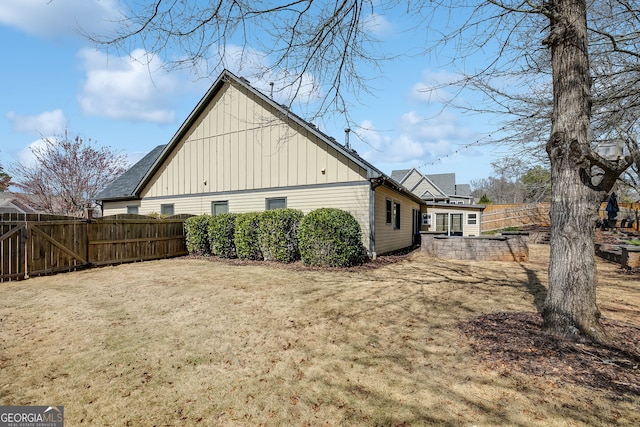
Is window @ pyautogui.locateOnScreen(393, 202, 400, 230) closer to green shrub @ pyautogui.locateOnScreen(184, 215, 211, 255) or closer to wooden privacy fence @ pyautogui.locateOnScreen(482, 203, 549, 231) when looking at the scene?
green shrub @ pyautogui.locateOnScreen(184, 215, 211, 255)

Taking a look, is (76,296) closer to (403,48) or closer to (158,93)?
(158,93)

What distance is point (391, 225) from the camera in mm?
13062

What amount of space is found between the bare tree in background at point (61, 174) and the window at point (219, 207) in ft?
38.6

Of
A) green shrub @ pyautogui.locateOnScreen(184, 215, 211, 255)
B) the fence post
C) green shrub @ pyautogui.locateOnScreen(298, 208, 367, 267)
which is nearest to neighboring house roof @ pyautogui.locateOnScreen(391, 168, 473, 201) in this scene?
green shrub @ pyautogui.locateOnScreen(298, 208, 367, 267)

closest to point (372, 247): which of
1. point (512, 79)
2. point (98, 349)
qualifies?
point (512, 79)

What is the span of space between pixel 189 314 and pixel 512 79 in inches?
259

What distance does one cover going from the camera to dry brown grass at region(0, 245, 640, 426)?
2.48 m

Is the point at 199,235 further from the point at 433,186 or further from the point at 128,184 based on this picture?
the point at 433,186

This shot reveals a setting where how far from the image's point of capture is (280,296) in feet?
19.9

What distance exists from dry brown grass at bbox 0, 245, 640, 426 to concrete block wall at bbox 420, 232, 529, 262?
3.92 metres

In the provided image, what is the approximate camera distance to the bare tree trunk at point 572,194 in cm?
350

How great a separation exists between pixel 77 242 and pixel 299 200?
23.1 feet

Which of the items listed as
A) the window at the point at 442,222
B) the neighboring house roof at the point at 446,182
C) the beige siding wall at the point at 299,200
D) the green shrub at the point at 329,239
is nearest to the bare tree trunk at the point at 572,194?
the green shrub at the point at 329,239

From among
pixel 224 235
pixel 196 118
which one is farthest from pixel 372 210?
pixel 196 118
